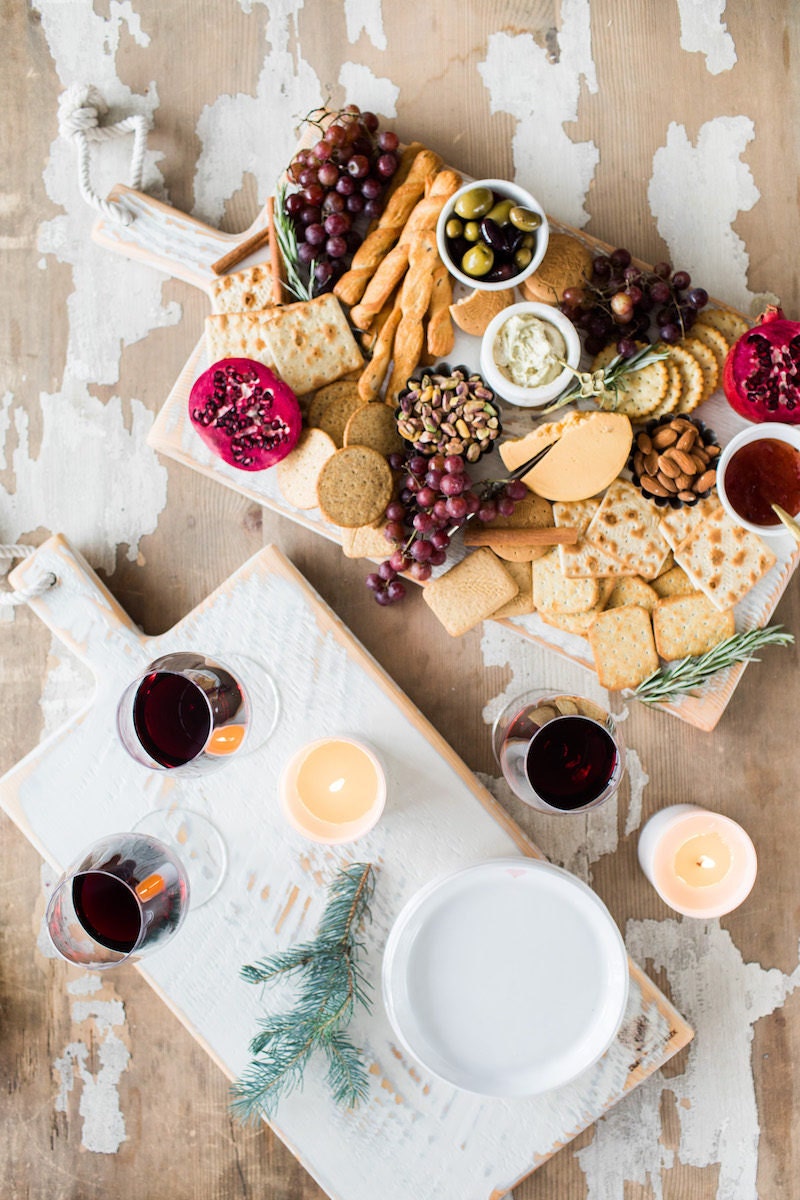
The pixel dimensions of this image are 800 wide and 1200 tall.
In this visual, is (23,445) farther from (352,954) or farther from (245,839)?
(352,954)

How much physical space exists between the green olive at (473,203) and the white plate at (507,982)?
814mm

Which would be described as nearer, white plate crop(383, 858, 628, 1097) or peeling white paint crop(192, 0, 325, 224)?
white plate crop(383, 858, 628, 1097)

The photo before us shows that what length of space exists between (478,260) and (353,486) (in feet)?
1.05

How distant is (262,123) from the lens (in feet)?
4.03

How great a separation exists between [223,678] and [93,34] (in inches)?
38.3

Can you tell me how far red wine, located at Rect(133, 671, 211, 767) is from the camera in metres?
1.01

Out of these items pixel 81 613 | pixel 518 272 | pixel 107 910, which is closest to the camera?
pixel 107 910

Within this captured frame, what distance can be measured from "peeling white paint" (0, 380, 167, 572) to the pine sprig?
587mm

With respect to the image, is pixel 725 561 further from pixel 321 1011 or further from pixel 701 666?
pixel 321 1011

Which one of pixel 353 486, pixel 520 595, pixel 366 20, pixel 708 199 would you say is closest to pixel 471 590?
pixel 520 595

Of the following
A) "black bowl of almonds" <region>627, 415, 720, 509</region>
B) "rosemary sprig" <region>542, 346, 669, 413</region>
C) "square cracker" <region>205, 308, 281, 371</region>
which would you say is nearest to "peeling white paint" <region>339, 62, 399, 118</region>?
"square cracker" <region>205, 308, 281, 371</region>

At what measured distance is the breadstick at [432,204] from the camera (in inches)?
43.0

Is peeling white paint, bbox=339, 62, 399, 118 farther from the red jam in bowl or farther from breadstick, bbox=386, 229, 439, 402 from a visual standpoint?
the red jam in bowl

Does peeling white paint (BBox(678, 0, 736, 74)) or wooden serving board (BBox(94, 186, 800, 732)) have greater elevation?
peeling white paint (BBox(678, 0, 736, 74))
